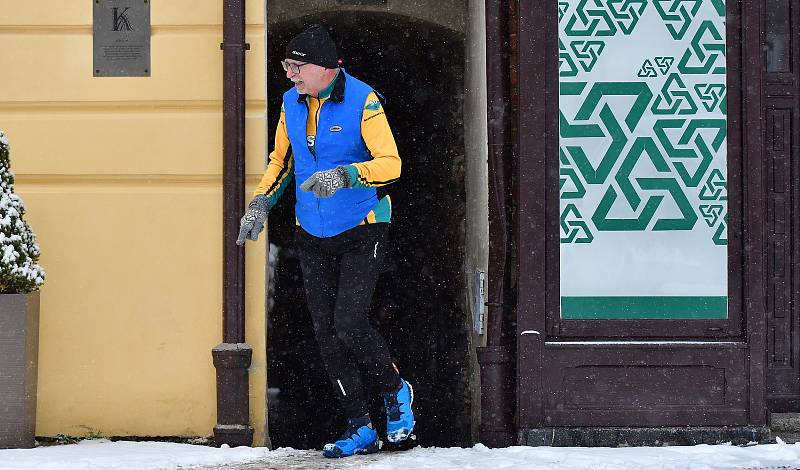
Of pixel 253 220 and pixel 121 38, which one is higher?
pixel 121 38

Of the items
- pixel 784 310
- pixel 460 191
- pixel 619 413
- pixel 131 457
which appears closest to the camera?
pixel 131 457

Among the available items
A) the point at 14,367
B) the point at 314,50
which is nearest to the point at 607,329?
the point at 314,50

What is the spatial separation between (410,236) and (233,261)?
6.70 ft

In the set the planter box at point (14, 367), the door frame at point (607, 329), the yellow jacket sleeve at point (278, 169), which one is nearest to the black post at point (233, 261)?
the yellow jacket sleeve at point (278, 169)

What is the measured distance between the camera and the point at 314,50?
547cm

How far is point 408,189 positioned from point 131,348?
7.78ft

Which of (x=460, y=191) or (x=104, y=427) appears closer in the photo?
(x=104, y=427)

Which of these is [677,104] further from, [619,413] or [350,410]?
[350,410]

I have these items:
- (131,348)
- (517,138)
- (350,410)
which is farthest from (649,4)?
(131,348)

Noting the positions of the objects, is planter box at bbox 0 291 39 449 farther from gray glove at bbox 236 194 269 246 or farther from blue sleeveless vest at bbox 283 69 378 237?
blue sleeveless vest at bbox 283 69 378 237

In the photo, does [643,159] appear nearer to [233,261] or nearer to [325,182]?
[325,182]

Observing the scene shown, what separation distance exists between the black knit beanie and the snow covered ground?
1.88 m

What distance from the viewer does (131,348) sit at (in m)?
5.98

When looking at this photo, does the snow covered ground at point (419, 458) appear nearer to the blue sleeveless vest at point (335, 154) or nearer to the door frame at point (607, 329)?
the door frame at point (607, 329)
